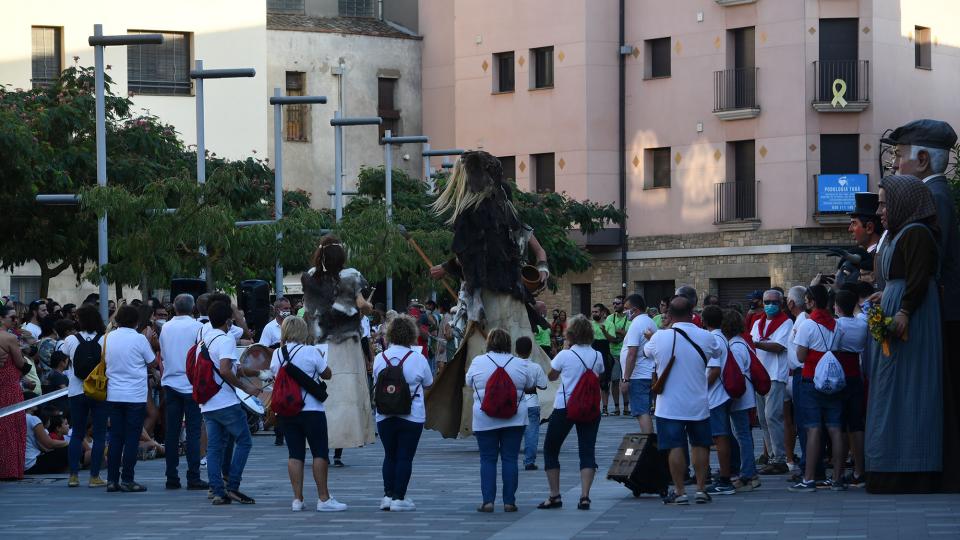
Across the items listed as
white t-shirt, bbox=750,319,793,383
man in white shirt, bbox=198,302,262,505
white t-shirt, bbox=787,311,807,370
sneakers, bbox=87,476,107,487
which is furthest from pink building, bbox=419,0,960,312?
man in white shirt, bbox=198,302,262,505

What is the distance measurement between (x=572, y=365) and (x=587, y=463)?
824 mm

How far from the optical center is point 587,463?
16281 mm

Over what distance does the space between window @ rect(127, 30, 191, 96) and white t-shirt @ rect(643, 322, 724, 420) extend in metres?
40.8

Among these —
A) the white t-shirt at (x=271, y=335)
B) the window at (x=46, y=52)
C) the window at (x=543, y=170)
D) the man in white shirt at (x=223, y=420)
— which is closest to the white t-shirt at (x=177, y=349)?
the man in white shirt at (x=223, y=420)

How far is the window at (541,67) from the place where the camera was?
185 ft

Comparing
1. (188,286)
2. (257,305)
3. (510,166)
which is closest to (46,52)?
(510,166)

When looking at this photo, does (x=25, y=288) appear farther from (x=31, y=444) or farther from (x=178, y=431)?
(x=178, y=431)

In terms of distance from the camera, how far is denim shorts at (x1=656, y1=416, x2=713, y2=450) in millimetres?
16188

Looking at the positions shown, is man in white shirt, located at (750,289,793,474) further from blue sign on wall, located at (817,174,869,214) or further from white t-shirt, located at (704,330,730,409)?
blue sign on wall, located at (817,174,869,214)

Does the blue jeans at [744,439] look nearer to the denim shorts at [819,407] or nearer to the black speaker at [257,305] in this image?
the denim shorts at [819,407]

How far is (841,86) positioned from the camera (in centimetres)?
5025

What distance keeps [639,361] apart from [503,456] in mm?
6068

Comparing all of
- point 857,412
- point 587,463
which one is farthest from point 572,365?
point 857,412

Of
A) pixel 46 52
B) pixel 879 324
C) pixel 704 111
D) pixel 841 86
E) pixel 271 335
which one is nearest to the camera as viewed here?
pixel 879 324
